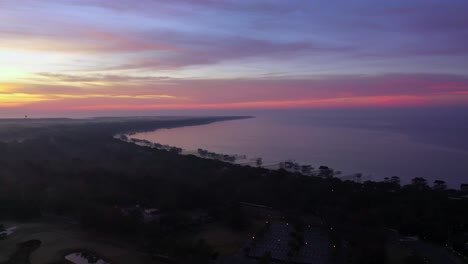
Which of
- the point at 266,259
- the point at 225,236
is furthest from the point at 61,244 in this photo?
the point at 266,259

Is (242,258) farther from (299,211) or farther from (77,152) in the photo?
(77,152)

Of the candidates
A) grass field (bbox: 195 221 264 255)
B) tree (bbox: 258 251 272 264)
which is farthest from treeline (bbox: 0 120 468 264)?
tree (bbox: 258 251 272 264)

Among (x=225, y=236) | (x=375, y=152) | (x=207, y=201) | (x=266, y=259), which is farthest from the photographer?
(x=375, y=152)

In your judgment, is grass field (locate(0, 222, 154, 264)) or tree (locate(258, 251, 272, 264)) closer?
tree (locate(258, 251, 272, 264))

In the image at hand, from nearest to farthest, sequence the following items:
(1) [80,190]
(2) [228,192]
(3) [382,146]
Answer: (1) [80,190], (2) [228,192], (3) [382,146]

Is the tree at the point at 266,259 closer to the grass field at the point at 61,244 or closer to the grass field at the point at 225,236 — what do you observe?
the grass field at the point at 225,236

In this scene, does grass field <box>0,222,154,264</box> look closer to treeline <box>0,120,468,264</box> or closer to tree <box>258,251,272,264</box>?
treeline <box>0,120,468,264</box>

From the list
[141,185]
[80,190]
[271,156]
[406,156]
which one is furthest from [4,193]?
[406,156]

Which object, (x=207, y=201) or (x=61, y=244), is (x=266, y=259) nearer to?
(x=61, y=244)

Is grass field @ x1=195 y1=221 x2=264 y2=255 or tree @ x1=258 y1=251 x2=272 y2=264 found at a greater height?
tree @ x1=258 y1=251 x2=272 y2=264
